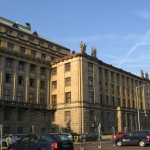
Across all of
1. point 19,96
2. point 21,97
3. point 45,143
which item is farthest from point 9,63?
point 45,143

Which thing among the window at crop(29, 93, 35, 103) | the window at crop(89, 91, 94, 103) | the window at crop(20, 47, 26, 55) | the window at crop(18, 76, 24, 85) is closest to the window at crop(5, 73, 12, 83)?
the window at crop(18, 76, 24, 85)

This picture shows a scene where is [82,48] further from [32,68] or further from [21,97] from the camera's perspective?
[21,97]

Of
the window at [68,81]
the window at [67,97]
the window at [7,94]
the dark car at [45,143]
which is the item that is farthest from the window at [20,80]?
the dark car at [45,143]

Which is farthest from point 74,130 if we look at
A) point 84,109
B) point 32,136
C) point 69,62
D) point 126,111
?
point 32,136

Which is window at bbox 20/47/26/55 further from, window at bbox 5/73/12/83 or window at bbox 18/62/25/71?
window at bbox 5/73/12/83

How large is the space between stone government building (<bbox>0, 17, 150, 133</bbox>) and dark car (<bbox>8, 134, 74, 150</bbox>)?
97.5ft

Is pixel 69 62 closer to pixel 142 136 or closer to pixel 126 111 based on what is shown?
pixel 126 111

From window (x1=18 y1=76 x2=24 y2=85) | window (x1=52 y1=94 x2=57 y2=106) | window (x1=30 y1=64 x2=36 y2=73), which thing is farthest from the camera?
window (x1=52 y1=94 x2=57 y2=106)

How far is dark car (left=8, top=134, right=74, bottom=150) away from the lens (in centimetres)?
1318

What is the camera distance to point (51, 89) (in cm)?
5466

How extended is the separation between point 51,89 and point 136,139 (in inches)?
1289

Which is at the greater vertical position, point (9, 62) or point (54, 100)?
point (9, 62)

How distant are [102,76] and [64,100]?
43.8ft

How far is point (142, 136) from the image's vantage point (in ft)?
80.6
